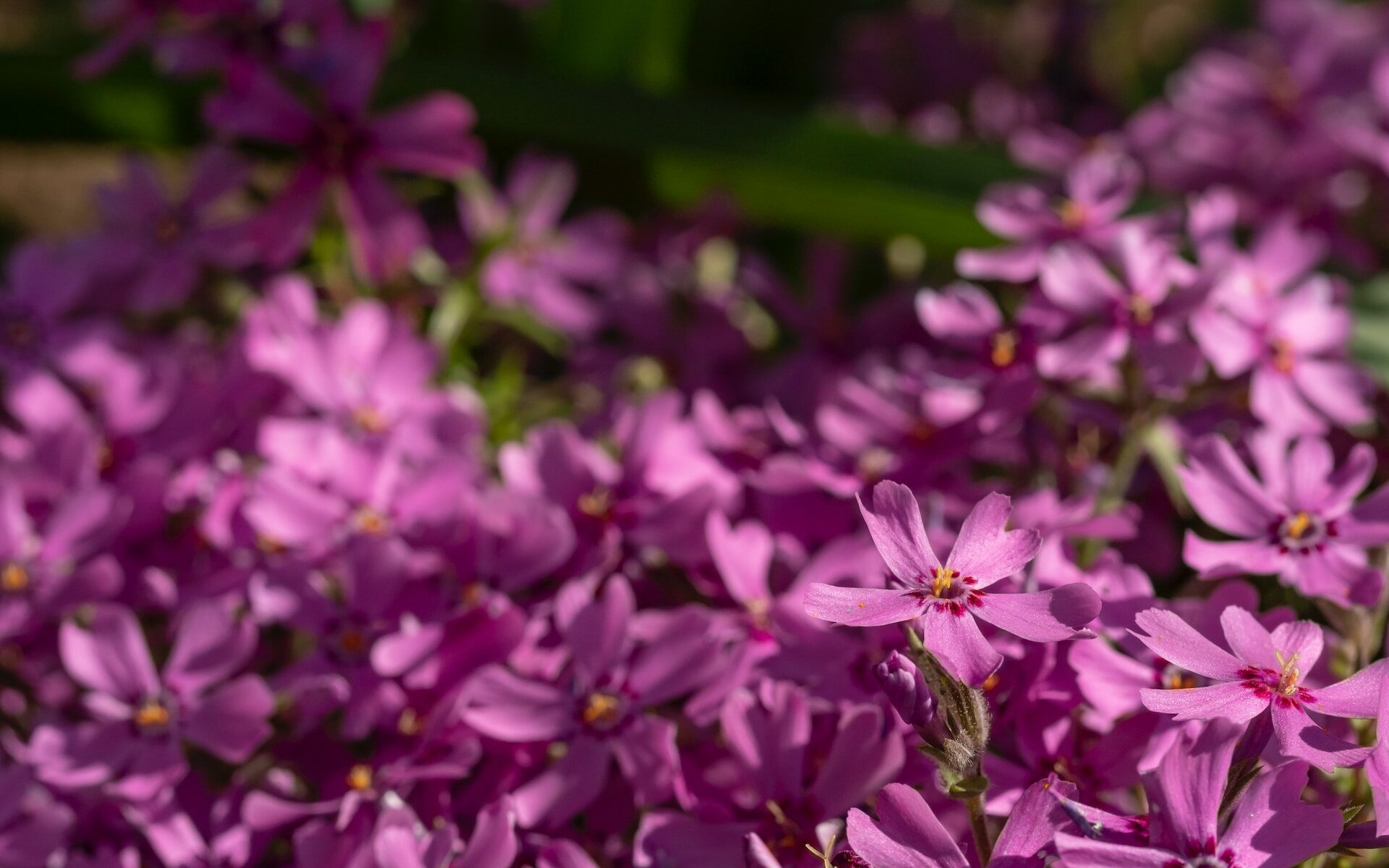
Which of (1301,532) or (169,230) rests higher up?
(1301,532)

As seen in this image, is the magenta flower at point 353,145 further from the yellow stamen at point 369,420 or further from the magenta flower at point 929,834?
the magenta flower at point 929,834

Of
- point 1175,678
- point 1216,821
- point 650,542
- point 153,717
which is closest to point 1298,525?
point 1175,678

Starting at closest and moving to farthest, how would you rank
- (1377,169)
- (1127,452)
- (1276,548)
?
(1276,548) < (1127,452) < (1377,169)

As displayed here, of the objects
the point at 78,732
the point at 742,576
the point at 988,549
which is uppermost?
the point at 988,549

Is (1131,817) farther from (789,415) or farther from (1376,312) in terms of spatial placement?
(1376,312)

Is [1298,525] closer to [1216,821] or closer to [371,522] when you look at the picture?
[1216,821]

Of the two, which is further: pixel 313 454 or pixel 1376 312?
pixel 1376 312

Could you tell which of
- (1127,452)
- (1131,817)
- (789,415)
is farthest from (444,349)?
(1131,817)
